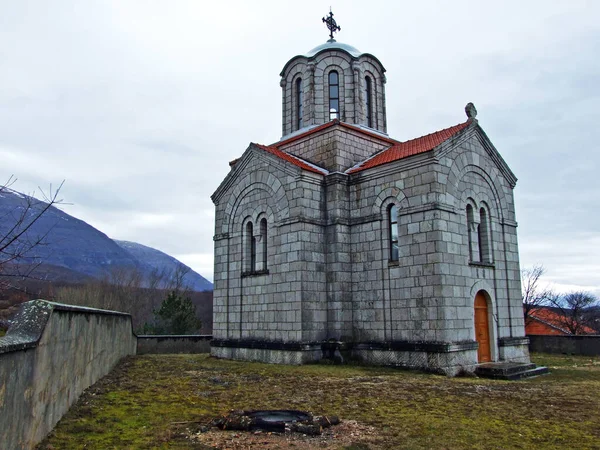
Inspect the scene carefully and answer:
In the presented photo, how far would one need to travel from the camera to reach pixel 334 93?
19.4 meters

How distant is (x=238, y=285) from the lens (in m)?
17.4

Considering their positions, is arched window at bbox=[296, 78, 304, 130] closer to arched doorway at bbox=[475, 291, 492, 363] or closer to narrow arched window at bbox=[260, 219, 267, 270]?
narrow arched window at bbox=[260, 219, 267, 270]

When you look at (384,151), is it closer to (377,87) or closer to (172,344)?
(377,87)

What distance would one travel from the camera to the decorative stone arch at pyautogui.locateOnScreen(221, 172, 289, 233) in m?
16.2

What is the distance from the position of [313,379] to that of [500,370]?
5.05m

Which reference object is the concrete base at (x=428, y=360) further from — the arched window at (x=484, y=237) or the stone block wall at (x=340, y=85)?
the stone block wall at (x=340, y=85)

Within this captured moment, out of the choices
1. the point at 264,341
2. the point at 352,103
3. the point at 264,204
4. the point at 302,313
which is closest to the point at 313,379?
the point at 302,313

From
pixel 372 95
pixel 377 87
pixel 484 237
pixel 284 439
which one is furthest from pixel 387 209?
pixel 284 439

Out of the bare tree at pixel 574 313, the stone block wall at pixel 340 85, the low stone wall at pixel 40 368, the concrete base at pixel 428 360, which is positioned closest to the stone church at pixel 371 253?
the concrete base at pixel 428 360

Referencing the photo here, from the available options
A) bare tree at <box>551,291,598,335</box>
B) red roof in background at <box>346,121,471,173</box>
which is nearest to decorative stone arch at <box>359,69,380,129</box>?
red roof in background at <box>346,121,471,173</box>

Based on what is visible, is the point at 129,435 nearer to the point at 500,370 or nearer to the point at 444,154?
the point at 500,370

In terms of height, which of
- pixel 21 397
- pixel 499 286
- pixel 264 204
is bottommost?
pixel 21 397

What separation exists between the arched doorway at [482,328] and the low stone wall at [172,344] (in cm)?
1274

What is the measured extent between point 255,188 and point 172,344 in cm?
922
